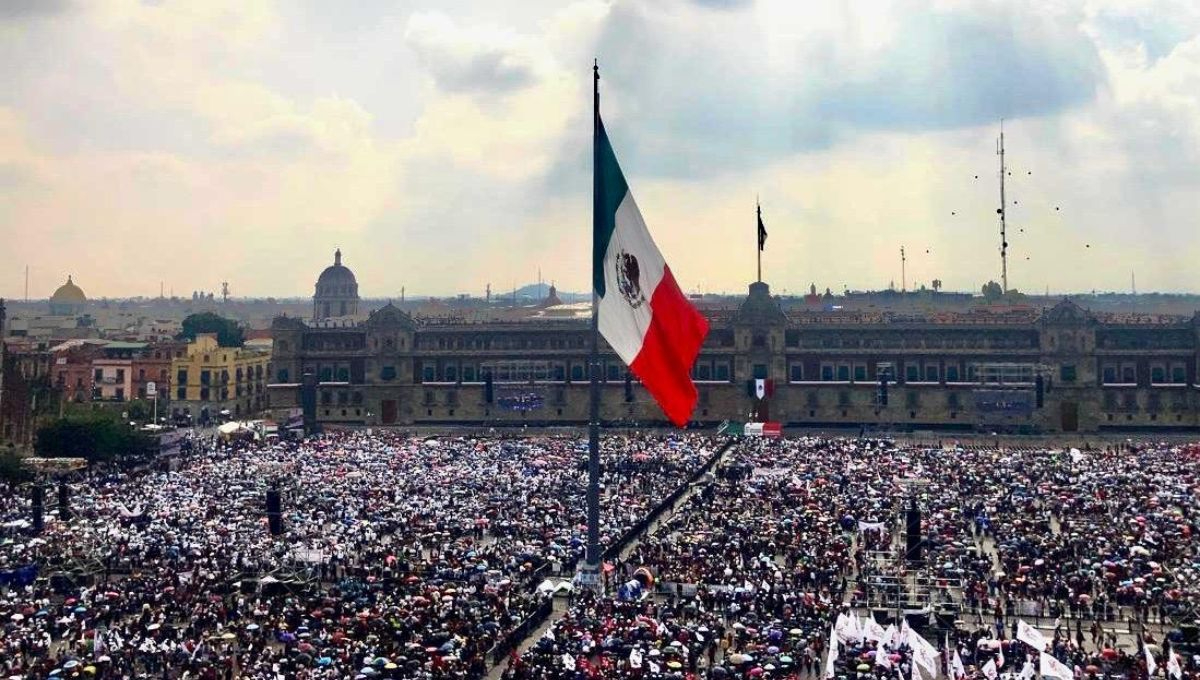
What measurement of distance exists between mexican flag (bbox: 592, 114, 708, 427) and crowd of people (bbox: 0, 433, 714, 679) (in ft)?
28.6

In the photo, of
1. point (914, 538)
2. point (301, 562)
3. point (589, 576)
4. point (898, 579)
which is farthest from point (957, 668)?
point (301, 562)

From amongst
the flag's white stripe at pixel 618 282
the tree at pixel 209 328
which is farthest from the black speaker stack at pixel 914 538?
the tree at pixel 209 328

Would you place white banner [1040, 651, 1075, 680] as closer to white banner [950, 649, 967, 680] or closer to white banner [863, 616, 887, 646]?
white banner [950, 649, 967, 680]

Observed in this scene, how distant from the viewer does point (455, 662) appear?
96.9ft

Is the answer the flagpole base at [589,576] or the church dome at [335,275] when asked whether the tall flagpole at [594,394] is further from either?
the church dome at [335,275]

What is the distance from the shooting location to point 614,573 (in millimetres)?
38875

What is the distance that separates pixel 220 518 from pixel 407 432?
3920cm

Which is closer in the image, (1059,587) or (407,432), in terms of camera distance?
(1059,587)

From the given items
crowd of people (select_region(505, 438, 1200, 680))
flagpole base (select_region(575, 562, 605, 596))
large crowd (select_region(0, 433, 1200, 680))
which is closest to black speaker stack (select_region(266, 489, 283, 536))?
large crowd (select_region(0, 433, 1200, 680))

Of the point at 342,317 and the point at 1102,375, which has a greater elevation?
the point at 342,317

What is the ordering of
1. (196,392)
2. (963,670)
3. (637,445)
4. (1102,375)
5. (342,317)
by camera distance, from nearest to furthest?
(963,670) < (637,445) < (1102,375) < (196,392) < (342,317)

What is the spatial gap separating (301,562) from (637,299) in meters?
18.1

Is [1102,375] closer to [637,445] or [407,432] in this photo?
[637,445]

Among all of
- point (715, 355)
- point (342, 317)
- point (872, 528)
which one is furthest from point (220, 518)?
point (342, 317)
